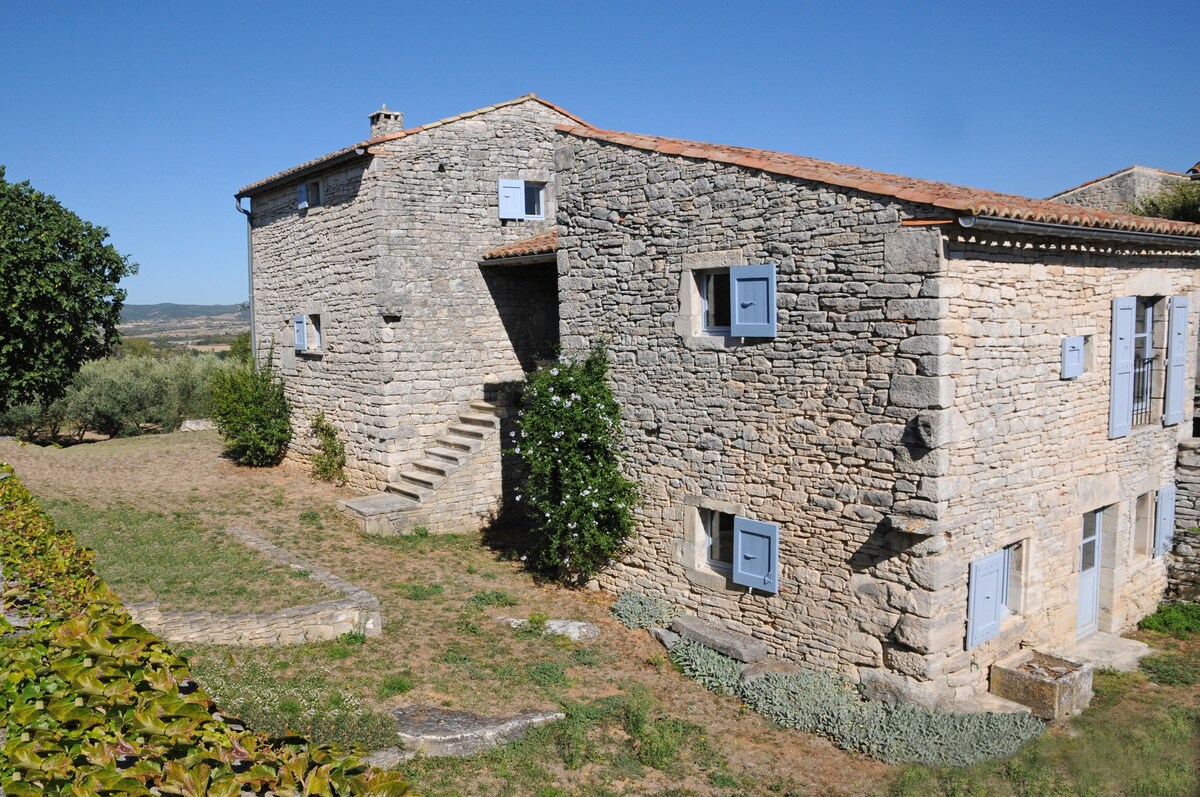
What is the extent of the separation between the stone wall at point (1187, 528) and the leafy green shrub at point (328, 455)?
1245 centimetres

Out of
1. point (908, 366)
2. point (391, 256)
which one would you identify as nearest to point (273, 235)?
point (391, 256)

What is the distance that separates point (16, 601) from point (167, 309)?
11965cm

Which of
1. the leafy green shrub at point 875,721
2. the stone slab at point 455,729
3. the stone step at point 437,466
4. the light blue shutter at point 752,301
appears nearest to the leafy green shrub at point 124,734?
the stone slab at point 455,729

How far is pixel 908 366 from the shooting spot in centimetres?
727

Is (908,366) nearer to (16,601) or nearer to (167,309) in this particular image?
(16,601)

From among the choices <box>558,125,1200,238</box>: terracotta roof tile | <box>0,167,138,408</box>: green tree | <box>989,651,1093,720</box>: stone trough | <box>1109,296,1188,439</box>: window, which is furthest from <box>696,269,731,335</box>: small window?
<box>0,167,138,408</box>: green tree

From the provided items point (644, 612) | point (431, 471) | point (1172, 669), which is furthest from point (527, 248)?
point (1172, 669)

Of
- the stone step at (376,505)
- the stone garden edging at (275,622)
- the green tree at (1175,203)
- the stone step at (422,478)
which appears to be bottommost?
the stone garden edging at (275,622)

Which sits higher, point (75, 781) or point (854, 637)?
point (75, 781)

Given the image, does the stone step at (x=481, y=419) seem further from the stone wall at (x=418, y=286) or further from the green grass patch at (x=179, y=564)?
the green grass patch at (x=179, y=564)

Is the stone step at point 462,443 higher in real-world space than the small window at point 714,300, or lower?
lower

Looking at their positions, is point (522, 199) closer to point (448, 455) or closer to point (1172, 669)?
point (448, 455)

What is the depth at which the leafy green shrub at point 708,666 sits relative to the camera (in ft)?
27.3

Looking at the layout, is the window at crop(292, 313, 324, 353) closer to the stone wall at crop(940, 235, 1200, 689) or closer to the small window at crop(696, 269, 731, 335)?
the small window at crop(696, 269, 731, 335)
